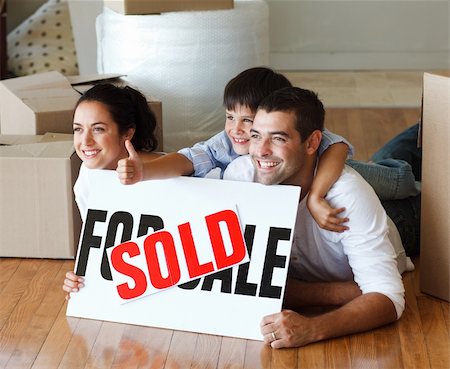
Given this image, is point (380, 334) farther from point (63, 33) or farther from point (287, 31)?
point (287, 31)

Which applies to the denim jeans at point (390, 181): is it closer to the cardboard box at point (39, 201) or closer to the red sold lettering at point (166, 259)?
the red sold lettering at point (166, 259)

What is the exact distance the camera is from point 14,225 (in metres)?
2.70

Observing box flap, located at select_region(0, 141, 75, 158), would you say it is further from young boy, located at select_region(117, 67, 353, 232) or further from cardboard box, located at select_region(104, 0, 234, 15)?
cardboard box, located at select_region(104, 0, 234, 15)

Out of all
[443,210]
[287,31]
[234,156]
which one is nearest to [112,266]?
[234,156]

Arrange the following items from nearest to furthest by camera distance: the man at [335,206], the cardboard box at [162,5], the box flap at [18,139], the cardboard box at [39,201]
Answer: the man at [335,206] < the cardboard box at [39,201] < the box flap at [18,139] < the cardboard box at [162,5]

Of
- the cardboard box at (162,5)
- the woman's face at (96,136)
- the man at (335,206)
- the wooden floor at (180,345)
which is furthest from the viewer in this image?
the cardboard box at (162,5)

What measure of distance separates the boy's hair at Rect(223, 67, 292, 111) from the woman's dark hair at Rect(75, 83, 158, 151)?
9.5 inches

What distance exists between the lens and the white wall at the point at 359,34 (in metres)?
5.29

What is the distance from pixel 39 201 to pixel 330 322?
0.97 meters

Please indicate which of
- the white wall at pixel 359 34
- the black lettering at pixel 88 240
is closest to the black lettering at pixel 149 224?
the black lettering at pixel 88 240

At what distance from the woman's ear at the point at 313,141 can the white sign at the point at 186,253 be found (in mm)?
134

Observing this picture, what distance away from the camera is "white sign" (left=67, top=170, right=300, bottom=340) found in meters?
2.16

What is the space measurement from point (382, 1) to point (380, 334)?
11.2ft

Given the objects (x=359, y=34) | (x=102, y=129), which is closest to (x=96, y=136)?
(x=102, y=129)
